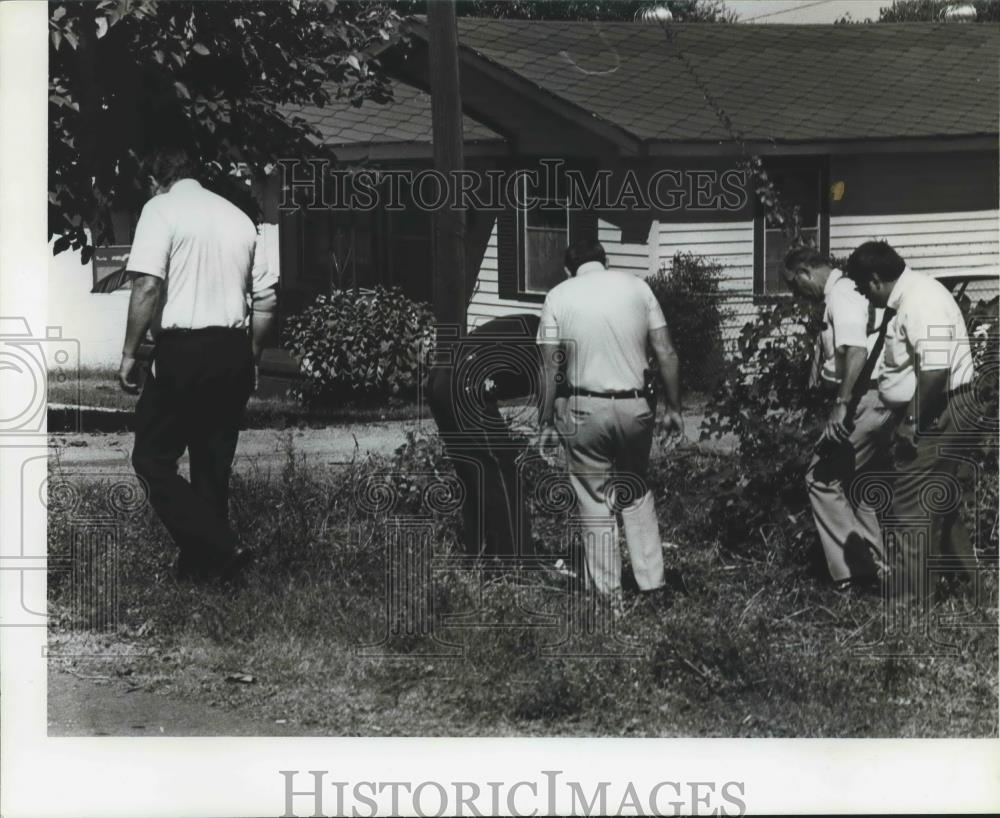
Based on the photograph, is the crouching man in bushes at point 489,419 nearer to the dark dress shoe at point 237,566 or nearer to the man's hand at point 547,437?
the man's hand at point 547,437

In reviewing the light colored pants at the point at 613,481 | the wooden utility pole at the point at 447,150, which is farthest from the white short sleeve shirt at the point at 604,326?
the wooden utility pole at the point at 447,150

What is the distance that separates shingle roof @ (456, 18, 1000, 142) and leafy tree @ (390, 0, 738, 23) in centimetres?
10

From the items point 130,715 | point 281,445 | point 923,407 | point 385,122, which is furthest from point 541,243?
point 130,715

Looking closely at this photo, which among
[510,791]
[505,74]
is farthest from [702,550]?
[505,74]

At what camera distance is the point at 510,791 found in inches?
275

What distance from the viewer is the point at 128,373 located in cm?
764

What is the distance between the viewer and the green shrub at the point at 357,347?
37.8 feet

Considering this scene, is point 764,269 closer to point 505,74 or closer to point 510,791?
point 505,74

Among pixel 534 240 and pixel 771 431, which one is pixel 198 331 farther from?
pixel 534 240

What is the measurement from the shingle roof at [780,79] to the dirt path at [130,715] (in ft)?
14.7

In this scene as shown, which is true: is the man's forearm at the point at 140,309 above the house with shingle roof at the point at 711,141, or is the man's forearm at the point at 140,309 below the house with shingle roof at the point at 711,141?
below

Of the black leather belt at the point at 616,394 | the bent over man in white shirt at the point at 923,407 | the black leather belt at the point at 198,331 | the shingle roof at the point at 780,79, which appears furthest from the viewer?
the shingle roof at the point at 780,79

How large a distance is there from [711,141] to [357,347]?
10.5ft

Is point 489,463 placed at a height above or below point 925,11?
below
